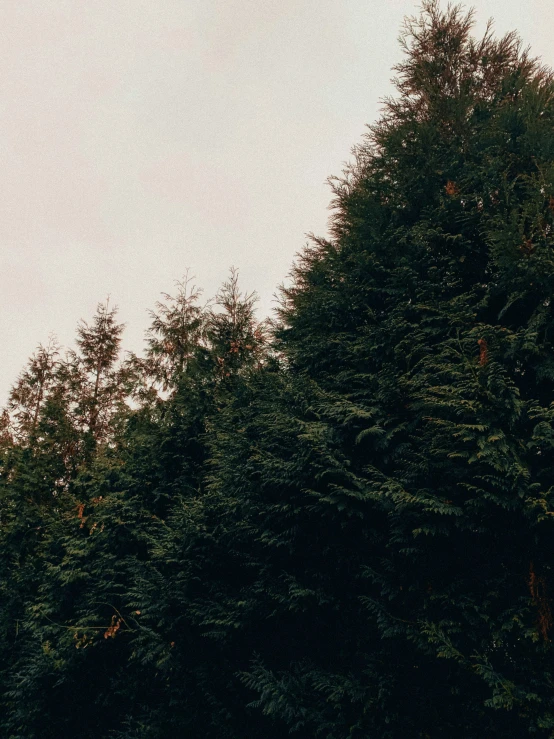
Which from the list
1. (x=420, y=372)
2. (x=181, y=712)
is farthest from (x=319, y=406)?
(x=181, y=712)

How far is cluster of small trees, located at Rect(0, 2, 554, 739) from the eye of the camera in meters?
4.58

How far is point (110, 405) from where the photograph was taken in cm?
1798

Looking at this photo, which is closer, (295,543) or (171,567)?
(295,543)

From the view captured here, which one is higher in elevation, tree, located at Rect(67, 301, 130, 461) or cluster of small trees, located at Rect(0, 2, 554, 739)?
tree, located at Rect(67, 301, 130, 461)

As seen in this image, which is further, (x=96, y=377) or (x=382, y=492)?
(x=96, y=377)

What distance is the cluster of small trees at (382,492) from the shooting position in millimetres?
4582

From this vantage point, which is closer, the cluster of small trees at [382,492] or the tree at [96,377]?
the cluster of small trees at [382,492]

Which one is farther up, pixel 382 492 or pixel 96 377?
pixel 96 377

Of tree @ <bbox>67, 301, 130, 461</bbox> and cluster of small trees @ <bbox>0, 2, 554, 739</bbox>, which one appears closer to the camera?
cluster of small trees @ <bbox>0, 2, 554, 739</bbox>

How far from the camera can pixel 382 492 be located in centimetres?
513

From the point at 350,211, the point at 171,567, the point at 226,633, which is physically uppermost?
the point at 350,211

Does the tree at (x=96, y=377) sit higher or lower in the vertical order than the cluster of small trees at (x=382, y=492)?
higher

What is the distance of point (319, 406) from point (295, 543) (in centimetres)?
170

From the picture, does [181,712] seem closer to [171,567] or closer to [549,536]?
[171,567]
